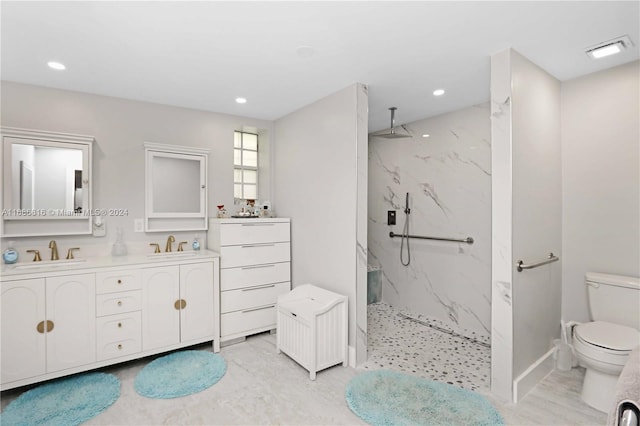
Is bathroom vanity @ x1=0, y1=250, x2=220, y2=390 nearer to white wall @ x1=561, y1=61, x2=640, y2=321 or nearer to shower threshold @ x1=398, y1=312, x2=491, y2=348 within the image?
shower threshold @ x1=398, y1=312, x2=491, y2=348

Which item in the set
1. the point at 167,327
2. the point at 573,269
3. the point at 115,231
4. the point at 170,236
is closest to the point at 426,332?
the point at 573,269

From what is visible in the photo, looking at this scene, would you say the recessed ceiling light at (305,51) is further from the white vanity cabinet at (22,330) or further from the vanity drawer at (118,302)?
the white vanity cabinet at (22,330)

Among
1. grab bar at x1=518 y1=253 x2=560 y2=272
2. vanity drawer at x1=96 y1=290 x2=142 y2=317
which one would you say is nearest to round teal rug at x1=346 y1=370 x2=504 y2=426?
grab bar at x1=518 y1=253 x2=560 y2=272

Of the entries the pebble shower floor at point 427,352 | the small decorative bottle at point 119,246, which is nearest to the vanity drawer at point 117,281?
the small decorative bottle at point 119,246

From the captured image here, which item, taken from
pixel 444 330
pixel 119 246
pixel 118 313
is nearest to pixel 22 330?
pixel 118 313

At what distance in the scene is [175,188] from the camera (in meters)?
3.17

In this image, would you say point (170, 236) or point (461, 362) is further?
point (170, 236)

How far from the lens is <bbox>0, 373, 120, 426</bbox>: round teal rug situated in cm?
192

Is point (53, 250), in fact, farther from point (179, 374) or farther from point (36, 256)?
point (179, 374)

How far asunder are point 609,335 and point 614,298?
1.07 feet

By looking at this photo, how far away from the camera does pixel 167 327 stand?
2674mm

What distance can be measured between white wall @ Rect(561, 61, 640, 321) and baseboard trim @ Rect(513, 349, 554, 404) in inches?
17.5

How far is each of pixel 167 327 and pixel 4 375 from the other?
3.22 feet

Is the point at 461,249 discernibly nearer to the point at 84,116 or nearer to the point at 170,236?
the point at 170,236
